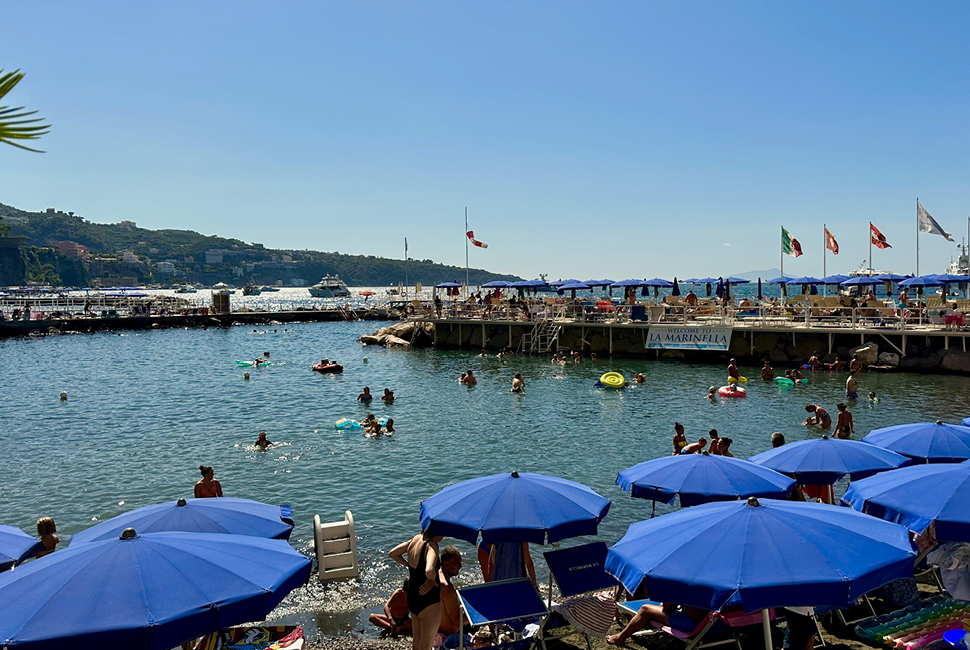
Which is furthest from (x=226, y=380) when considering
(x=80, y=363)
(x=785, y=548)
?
(x=785, y=548)

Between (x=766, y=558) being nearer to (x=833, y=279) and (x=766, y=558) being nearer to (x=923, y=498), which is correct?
(x=923, y=498)

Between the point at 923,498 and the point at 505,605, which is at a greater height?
the point at 923,498

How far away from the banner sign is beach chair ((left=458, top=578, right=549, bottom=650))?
30.4 metres

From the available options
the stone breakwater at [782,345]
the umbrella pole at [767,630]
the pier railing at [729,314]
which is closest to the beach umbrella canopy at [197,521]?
the umbrella pole at [767,630]

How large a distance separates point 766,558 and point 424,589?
10.3 ft

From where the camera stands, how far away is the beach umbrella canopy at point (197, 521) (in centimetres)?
794

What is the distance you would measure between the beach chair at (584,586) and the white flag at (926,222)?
132 feet

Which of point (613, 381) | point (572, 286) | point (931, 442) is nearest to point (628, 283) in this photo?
point (572, 286)

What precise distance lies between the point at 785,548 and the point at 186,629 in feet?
15.4

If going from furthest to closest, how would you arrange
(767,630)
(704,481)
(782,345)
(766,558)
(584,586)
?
(782,345) < (704,481) < (584,586) < (767,630) < (766,558)

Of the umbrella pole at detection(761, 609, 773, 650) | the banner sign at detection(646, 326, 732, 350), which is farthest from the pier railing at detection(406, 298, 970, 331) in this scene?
the umbrella pole at detection(761, 609, 773, 650)

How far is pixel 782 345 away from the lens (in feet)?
115

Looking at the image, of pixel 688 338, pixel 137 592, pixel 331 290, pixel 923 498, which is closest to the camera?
pixel 137 592

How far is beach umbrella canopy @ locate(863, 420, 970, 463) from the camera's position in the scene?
10.4 meters
